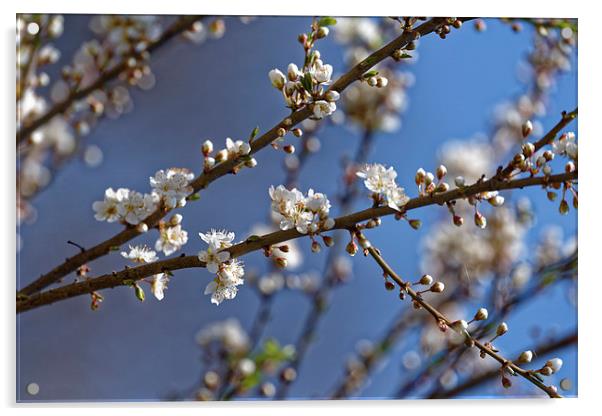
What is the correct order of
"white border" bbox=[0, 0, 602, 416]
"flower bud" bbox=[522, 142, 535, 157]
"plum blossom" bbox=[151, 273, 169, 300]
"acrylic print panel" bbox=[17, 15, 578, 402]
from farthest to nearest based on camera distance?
"acrylic print panel" bbox=[17, 15, 578, 402], "white border" bbox=[0, 0, 602, 416], "plum blossom" bbox=[151, 273, 169, 300], "flower bud" bbox=[522, 142, 535, 157]

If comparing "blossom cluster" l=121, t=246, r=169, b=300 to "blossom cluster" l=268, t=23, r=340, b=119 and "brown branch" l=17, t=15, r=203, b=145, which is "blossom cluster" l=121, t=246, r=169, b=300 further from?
"brown branch" l=17, t=15, r=203, b=145

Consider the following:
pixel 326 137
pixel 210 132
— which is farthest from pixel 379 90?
pixel 210 132

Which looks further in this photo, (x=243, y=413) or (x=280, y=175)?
(x=280, y=175)

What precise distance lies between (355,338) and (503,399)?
22.4 inches

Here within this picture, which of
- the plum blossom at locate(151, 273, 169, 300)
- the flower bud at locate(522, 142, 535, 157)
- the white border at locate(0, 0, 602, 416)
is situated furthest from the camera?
the white border at locate(0, 0, 602, 416)

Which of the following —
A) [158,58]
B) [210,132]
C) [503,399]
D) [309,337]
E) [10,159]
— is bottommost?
[503,399]

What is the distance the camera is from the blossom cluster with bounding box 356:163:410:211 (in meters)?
1.43

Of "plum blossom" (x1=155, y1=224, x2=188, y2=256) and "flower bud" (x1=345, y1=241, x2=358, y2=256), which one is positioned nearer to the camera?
"flower bud" (x1=345, y1=241, x2=358, y2=256)

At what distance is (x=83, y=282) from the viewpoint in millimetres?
1500

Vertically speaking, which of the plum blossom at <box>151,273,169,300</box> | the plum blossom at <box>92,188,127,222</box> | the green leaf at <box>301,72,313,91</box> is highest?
the green leaf at <box>301,72,313,91</box>

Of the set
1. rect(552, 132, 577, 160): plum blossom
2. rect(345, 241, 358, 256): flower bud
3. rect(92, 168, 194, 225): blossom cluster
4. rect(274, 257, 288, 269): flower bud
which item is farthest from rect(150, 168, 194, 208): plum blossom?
rect(552, 132, 577, 160): plum blossom

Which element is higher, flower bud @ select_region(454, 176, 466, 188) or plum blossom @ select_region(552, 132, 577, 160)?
plum blossom @ select_region(552, 132, 577, 160)

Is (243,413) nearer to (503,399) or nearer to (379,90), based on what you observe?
(503,399)

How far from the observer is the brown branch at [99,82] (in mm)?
2051
